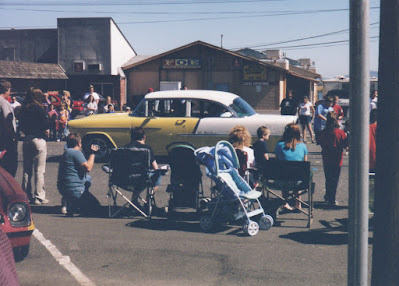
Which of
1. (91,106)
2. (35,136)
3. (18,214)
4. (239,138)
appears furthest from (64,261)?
(91,106)

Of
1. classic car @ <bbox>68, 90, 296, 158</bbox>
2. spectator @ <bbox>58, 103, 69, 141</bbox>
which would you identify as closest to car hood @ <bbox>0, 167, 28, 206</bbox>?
classic car @ <bbox>68, 90, 296, 158</bbox>

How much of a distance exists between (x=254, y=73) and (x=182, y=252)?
39429mm

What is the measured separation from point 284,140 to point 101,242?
339cm

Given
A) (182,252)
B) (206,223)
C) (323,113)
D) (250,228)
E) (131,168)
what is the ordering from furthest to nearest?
(323,113), (131,168), (206,223), (250,228), (182,252)

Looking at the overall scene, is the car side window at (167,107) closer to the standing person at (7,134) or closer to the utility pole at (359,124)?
the standing person at (7,134)

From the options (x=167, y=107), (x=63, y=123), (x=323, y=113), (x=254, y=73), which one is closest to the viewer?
(x=167, y=107)

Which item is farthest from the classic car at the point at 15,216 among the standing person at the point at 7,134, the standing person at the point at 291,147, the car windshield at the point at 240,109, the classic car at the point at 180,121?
the car windshield at the point at 240,109

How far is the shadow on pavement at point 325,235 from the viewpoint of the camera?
320 inches

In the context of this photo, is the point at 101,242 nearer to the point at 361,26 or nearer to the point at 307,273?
the point at 307,273

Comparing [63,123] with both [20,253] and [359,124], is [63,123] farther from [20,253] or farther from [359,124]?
[359,124]

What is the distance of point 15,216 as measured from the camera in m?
6.71

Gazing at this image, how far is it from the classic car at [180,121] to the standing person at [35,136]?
4.28 metres

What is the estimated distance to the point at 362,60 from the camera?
148 inches

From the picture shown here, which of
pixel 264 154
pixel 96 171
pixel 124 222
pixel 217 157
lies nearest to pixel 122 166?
pixel 124 222
